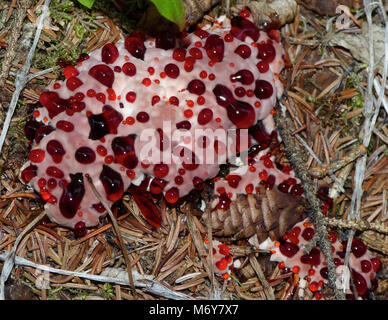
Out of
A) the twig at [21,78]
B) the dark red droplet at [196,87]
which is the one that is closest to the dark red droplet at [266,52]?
the dark red droplet at [196,87]

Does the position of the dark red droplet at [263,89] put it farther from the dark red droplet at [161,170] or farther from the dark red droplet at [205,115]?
the dark red droplet at [161,170]

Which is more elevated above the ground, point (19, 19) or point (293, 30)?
point (293, 30)

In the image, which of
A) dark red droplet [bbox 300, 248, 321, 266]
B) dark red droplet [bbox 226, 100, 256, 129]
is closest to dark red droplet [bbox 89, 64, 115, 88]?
dark red droplet [bbox 226, 100, 256, 129]

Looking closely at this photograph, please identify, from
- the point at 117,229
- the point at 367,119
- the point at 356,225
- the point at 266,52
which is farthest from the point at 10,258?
the point at 367,119

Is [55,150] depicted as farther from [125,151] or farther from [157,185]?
[157,185]

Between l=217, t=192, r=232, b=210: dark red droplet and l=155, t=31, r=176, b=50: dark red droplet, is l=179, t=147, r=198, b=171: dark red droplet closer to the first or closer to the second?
l=217, t=192, r=232, b=210: dark red droplet
